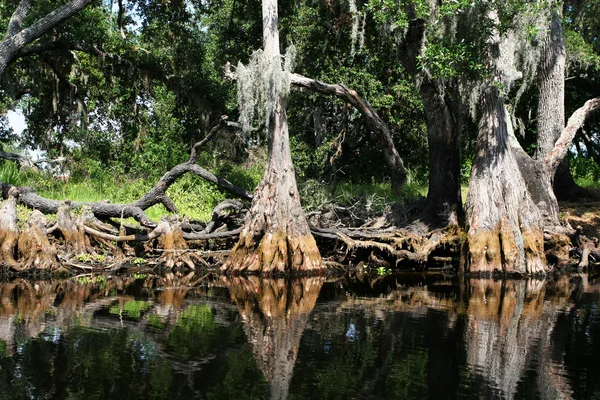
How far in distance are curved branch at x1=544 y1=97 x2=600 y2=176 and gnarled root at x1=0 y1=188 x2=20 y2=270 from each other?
1180 centimetres

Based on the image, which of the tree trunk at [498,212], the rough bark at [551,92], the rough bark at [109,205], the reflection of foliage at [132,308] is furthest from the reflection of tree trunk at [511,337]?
the rough bark at [109,205]

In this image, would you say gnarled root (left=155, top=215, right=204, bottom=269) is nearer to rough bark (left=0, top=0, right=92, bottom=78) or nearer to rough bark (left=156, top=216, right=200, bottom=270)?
rough bark (left=156, top=216, right=200, bottom=270)

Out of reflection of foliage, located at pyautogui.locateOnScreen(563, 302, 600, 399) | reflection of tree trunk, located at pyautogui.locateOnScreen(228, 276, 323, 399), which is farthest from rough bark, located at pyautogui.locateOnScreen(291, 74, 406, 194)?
reflection of foliage, located at pyautogui.locateOnScreen(563, 302, 600, 399)

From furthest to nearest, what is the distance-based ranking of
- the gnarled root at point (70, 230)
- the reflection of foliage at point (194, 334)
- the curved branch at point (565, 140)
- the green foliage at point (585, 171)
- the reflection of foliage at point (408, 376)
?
the green foliage at point (585, 171) < the curved branch at point (565, 140) < the gnarled root at point (70, 230) < the reflection of foliage at point (194, 334) < the reflection of foliage at point (408, 376)

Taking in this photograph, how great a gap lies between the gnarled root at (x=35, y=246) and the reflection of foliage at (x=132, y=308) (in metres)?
3.51

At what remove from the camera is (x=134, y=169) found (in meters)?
20.1

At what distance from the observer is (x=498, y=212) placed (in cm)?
1338

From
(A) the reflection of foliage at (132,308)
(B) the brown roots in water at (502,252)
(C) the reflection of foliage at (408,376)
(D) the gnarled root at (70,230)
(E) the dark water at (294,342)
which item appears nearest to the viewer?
(C) the reflection of foliage at (408,376)

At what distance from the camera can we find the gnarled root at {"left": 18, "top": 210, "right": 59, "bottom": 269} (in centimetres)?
1280

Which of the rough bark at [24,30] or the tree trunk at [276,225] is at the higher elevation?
the rough bark at [24,30]

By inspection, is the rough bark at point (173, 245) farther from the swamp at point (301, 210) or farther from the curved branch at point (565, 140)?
the curved branch at point (565, 140)

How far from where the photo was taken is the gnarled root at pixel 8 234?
12.7m

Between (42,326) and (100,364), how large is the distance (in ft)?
6.77

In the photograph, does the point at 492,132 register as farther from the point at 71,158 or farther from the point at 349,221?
the point at 71,158
